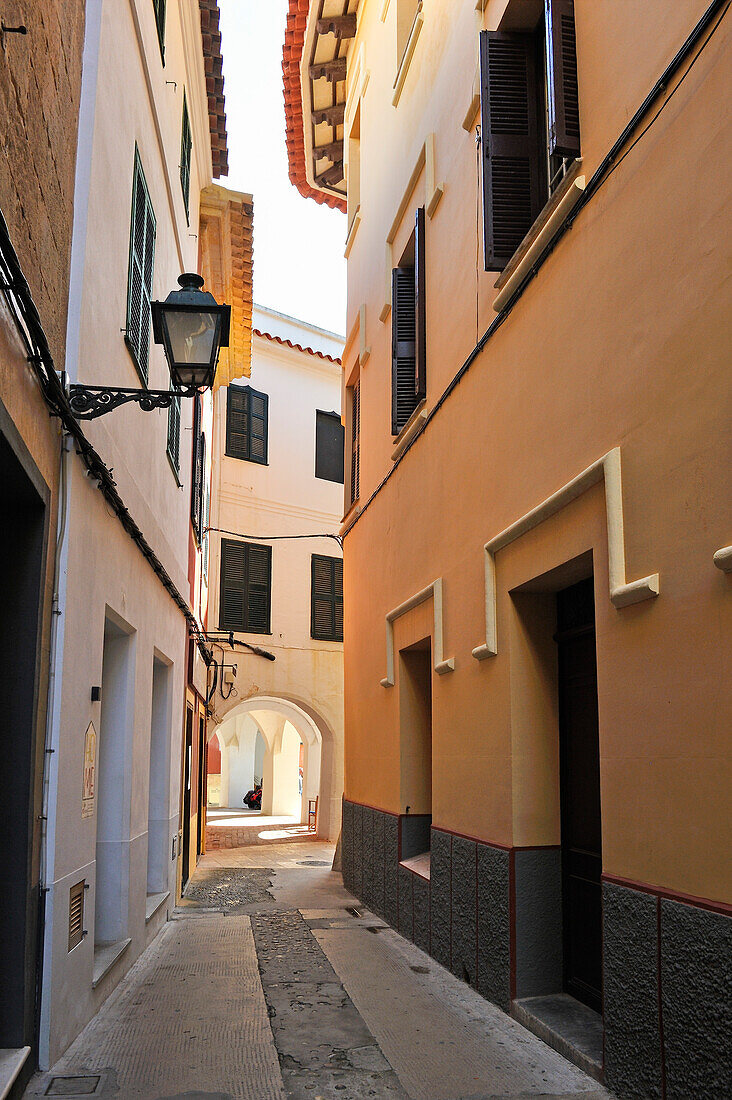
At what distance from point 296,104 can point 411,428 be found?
8.41 m

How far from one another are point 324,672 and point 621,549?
15763 millimetres

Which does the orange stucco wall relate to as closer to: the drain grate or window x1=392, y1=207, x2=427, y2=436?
window x1=392, y1=207, x2=427, y2=436

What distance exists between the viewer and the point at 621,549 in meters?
4.66

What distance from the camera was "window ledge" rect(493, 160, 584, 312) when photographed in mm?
5367

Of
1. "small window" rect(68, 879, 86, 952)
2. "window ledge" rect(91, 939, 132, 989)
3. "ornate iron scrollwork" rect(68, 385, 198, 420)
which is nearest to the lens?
"ornate iron scrollwork" rect(68, 385, 198, 420)

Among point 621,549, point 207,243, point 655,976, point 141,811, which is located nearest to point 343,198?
point 207,243

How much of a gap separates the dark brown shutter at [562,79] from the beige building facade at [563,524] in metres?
0.02

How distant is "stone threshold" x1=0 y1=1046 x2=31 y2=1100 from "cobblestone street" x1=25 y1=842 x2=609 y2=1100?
0.28 meters

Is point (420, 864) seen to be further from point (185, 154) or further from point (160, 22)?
point (185, 154)

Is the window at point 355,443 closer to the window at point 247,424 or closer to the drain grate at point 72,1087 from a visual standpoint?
the window at point 247,424

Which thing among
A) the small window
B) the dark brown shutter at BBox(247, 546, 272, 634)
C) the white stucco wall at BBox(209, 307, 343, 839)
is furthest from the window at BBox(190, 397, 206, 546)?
the small window

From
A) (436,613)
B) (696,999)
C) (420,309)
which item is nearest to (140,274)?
(420,309)

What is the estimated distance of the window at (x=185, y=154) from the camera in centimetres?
1108

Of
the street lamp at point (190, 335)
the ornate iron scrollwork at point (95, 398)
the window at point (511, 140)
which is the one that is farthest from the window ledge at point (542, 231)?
the ornate iron scrollwork at point (95, 398)
